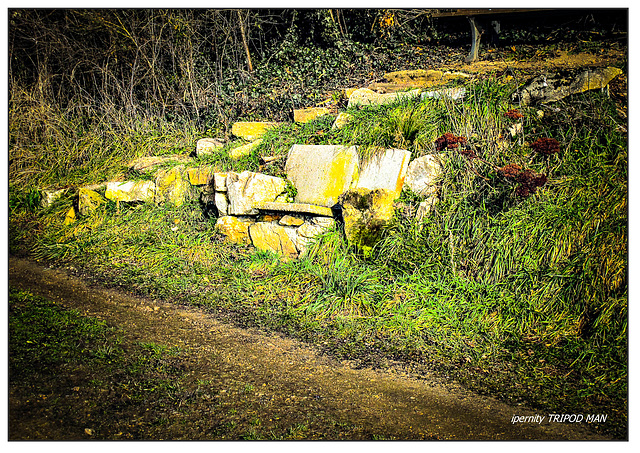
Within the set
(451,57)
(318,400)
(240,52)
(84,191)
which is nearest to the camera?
(318,400)

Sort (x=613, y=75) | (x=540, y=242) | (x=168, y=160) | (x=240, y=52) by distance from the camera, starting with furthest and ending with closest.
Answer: (x=240, y=52) → (x=168, y=160) → (x=613, y=75) → (x=540, y=242)

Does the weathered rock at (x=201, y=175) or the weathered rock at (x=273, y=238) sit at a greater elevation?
the weathered rock at (x=201, y=175)

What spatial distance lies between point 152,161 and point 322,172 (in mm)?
2655

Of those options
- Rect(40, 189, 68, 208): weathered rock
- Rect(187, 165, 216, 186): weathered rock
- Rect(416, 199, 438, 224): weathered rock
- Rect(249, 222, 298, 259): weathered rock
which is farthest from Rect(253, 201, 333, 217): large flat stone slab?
Rect(40, 189, 68, 208): weathered rock

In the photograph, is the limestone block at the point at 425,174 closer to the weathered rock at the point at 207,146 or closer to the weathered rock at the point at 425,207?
the weathered rock at the point at 425,207

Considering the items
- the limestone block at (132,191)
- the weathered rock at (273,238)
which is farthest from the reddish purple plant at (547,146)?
the limestone block at (132,191)

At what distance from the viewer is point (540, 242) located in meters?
3.52

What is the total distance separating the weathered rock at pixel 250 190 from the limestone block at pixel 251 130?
137cm

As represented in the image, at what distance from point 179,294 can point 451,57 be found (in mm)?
5948

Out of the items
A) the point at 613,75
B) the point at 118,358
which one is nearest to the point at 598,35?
the point at 613,75

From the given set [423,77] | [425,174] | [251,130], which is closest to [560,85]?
[425,174]

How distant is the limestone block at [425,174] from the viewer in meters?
4.25

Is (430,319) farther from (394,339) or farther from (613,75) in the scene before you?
(613,75)

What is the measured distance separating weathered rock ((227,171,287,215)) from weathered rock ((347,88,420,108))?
5.30 feet
